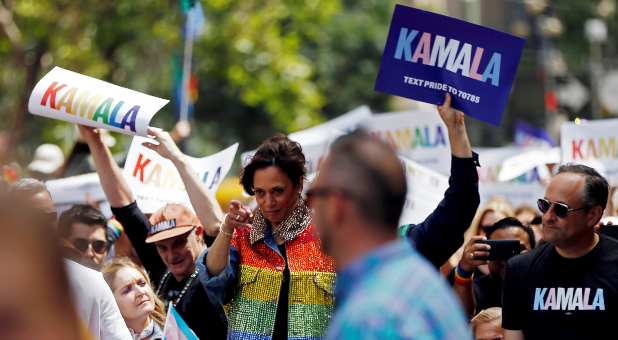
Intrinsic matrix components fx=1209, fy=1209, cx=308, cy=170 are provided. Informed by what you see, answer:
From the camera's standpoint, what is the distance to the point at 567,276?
15.8 ft

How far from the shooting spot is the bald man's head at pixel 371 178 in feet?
9.14

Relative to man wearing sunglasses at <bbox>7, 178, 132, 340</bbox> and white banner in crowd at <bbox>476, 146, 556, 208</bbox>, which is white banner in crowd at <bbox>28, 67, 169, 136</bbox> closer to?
man wearing sunglasses at <bbox>7, 178, 132, 340</bbox>

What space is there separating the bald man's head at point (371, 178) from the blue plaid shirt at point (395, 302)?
0.09 meters

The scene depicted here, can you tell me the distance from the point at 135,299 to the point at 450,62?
1.84 m

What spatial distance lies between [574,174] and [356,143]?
2510 millimetres

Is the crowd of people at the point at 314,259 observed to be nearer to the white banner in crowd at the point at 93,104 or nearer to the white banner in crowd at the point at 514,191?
the white banner in crowd at the point at 93,104

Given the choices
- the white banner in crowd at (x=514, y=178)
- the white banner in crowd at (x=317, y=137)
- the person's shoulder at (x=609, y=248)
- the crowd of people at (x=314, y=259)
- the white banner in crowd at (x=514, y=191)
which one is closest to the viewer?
the crowd of people at (x=314, y=259)

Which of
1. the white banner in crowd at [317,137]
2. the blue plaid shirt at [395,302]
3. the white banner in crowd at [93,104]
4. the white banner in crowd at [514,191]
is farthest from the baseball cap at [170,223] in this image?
the white banner in crowd at [514,191]

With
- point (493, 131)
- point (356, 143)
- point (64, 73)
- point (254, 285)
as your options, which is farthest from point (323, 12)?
point (493, 131)

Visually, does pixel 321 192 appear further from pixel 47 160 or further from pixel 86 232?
pixel 47 160

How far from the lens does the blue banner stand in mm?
4988

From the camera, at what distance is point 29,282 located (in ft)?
7.06

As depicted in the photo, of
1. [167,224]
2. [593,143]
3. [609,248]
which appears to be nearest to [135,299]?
[167,224]

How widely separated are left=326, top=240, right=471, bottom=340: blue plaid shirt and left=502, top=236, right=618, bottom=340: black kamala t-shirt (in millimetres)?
2139
